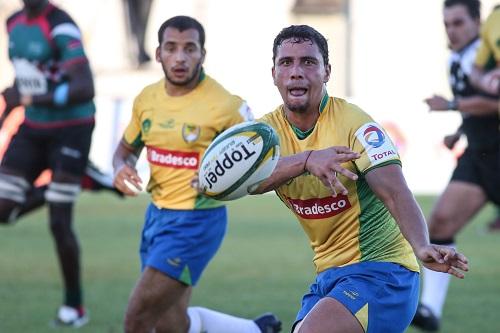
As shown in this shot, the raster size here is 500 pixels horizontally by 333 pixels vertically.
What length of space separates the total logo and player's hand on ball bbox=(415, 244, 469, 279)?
61 cm

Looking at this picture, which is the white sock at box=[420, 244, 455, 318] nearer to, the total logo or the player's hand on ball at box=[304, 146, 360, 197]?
the total logo

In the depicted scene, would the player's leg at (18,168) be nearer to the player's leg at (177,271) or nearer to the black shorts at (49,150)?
the black shorts at (49,150)

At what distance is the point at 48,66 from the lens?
10.2m

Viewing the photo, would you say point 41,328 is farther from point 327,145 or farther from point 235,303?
point 327,145

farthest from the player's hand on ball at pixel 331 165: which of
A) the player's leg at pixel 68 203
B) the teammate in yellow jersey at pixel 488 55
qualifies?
the player's leg at pixel 68 203

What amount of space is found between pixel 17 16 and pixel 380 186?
517cm

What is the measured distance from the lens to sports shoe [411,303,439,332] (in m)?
9.60

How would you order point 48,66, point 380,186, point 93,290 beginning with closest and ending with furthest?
point 380,186
point 48,66
point 93,290

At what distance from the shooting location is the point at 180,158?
8.01 meters

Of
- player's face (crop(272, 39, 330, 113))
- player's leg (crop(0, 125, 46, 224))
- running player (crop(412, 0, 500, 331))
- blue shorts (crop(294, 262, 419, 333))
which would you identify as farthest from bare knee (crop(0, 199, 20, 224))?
player's face (crop(272, 39, 330, 113))

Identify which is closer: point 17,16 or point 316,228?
point 316,228

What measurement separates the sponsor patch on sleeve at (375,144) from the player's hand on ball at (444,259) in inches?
20.9

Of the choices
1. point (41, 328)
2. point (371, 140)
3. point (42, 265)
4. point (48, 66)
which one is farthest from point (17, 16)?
point (371, 140)

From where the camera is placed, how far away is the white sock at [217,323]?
8.23 m
